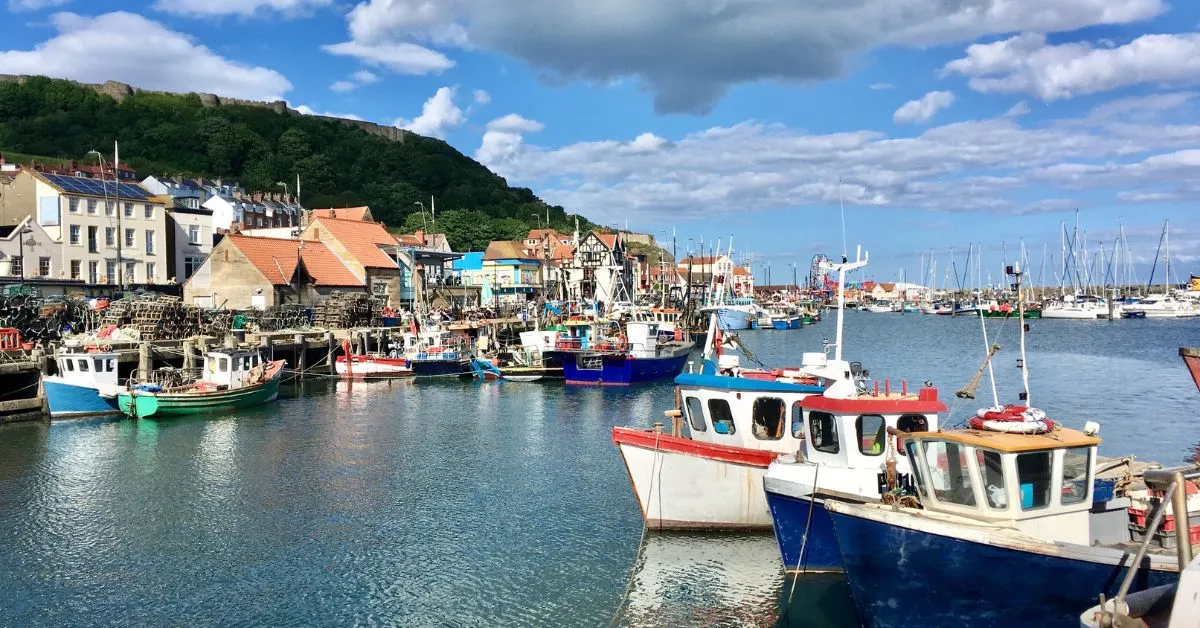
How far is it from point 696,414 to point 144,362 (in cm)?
3136

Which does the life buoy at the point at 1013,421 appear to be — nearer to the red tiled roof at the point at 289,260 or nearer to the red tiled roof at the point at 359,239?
the red tiled roof at the point at 289,260

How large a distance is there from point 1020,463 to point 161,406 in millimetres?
34588

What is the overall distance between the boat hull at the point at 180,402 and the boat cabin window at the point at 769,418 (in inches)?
1075

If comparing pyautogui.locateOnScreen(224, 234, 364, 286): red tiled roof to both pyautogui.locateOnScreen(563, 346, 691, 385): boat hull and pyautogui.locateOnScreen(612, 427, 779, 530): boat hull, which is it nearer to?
pyautogui.locateOnScreen(563, 346, 691, 385): boat hull

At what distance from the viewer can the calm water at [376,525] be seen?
635 inches

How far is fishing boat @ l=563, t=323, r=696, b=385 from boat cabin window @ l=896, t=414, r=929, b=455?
33.0m

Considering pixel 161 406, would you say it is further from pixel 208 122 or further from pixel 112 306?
pixel 208 122

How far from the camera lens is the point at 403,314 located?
6581 cm

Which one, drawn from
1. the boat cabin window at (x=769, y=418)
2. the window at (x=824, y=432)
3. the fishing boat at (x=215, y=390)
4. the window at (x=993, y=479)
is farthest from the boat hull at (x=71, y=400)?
the window at (x=993, y=479)

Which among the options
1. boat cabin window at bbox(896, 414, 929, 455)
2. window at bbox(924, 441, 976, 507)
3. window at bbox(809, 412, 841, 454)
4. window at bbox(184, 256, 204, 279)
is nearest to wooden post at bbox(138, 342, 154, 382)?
window at bbox(809, 412, 841, 454)

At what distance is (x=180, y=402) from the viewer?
37.2 metres

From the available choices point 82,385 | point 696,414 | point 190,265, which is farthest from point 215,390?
point 190,265

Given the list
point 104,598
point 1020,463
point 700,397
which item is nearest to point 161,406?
point 104,598

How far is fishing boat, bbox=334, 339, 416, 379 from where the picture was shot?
5149 centimetres
